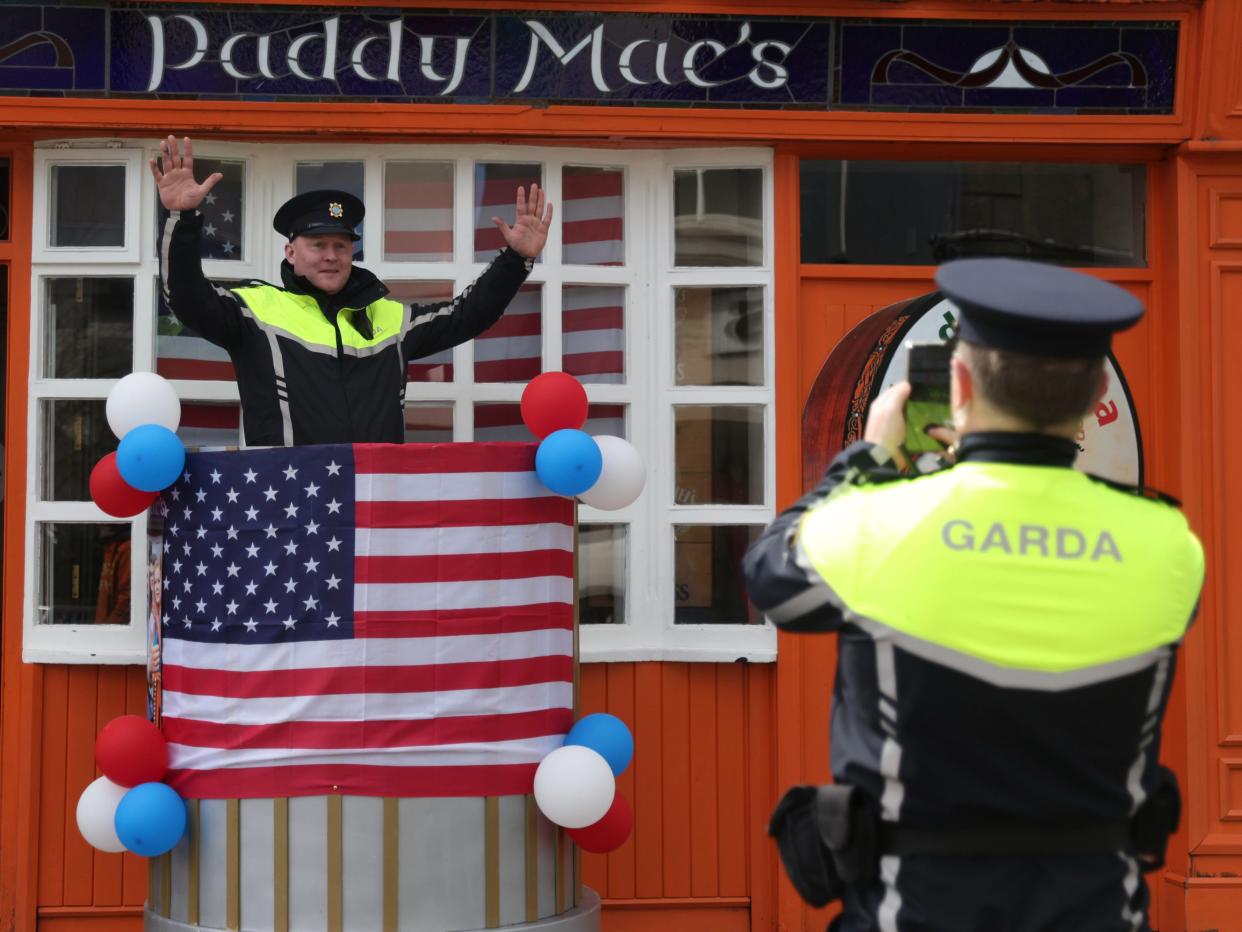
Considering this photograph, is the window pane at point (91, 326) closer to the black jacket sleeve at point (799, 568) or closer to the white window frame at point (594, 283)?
the white window frame at point (594, 283)

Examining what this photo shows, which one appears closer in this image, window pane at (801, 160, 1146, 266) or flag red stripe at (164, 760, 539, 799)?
flag red stripe at (164, 760, 539, 799)

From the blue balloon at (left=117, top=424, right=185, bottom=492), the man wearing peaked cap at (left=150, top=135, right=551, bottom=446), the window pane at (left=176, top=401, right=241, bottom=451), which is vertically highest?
the man wearing peaked cap at (left=150, top=135, right=551, bottom=446)

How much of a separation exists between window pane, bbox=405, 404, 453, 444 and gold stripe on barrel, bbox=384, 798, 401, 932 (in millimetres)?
1838

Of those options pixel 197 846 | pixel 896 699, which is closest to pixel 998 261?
pixel 896 699

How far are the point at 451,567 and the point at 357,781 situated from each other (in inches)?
26.7

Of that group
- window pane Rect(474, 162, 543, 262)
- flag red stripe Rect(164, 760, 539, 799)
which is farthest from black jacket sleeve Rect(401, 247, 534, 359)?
flag red stripe Rect(164, 760, 539, 799)

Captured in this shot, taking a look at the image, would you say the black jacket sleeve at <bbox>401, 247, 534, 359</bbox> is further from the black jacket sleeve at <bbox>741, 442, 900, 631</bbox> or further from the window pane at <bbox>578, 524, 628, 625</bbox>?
the black jacket sleeve at <bbox>741, 442, 900, 631</bbox>

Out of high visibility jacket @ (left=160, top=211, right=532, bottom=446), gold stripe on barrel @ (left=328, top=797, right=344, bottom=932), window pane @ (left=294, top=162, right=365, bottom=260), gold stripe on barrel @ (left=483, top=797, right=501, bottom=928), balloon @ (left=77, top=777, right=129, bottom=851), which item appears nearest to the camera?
gold stripe on barrel @ (left=328, top=797, right=344, bottom=932)

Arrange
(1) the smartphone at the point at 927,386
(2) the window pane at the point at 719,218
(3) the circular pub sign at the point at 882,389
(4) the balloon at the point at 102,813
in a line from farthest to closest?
(2) the window pane at the point at 719,218 → (3) the circular pub sign at the point at 882,389 → (4) the balloon at the point at 102,813 → (1) the smartphone at the point at 927,386

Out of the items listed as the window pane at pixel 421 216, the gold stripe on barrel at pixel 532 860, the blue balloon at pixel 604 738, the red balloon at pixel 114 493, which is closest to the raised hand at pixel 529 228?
the window pane at pixel 421 216

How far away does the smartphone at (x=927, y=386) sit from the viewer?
294 centimetres

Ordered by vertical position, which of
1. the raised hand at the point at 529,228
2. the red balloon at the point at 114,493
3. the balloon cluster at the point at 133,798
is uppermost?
the raised hand at the point at 529,228

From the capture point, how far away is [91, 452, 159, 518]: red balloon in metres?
4.81

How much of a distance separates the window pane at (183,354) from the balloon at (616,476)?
5.72 feet
